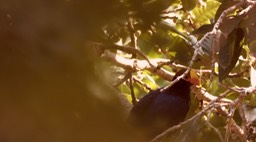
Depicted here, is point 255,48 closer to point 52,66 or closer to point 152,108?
point 152,108

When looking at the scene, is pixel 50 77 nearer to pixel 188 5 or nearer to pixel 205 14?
pixel 188 5

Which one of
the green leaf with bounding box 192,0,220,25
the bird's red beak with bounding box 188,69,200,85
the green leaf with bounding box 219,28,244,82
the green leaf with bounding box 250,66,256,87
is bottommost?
the green leaf with bounding box 219,28,244,82

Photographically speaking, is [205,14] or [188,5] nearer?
[188,5]

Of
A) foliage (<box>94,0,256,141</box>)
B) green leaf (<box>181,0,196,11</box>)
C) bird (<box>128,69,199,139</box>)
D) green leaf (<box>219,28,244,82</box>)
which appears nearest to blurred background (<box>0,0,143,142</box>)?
foliage (<box>94,0,256,141</box>)

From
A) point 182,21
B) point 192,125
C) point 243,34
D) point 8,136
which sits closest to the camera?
point 8,136

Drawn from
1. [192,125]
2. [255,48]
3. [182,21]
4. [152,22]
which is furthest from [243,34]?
[152,22]

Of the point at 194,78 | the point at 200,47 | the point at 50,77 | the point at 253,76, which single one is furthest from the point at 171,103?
the point at 50,77

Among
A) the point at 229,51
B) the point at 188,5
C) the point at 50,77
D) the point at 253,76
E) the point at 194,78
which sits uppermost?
the point at 194,78

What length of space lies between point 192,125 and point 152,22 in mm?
938

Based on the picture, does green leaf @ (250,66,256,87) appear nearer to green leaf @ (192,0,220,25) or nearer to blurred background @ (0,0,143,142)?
green leaf @ (192,0,220,25)

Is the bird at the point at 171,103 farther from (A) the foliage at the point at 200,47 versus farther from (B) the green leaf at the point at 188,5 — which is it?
(B) the green leaf at the point at 188,5

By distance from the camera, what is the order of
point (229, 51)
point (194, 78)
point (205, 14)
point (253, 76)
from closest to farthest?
point (229, 51)
point (253, 76)
point (205, 14)
point (194, 78)

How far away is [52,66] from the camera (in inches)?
7.0

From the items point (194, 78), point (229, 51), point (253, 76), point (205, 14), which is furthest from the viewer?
point (194, 78)
